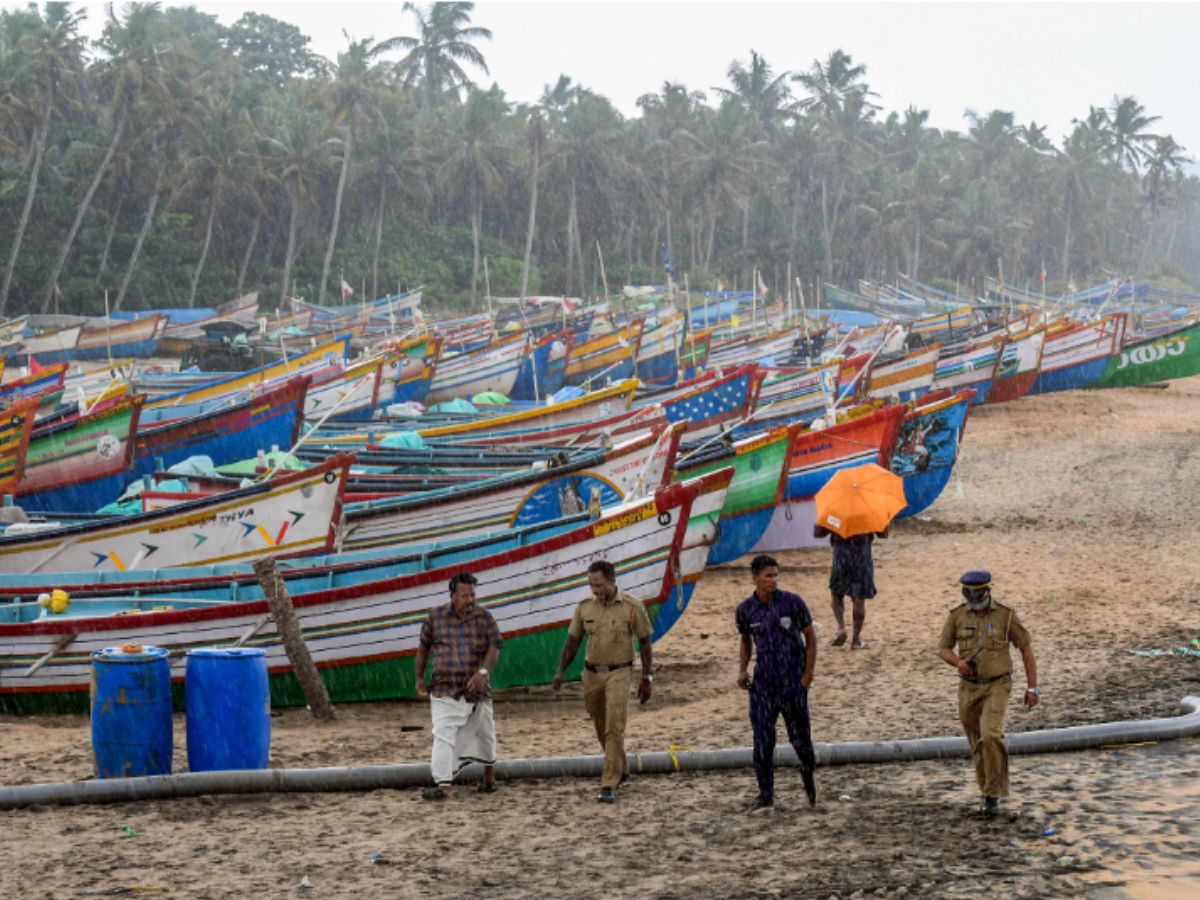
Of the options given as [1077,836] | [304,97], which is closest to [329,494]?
[1077,836]

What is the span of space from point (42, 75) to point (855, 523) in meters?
48.6

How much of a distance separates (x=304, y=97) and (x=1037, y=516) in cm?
5659

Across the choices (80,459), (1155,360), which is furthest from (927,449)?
(1155,360)

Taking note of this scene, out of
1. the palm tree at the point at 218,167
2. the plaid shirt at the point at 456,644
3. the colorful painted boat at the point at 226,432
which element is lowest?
the plaid shirt at the point at 456,644

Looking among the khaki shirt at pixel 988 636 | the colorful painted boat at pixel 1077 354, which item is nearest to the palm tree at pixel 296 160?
the colorful painted boat at pixel 1077 354

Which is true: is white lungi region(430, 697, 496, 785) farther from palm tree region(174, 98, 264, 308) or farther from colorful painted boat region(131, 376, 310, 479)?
palm tree region(174, 98, 264, 308)

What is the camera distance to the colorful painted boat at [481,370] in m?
38.5

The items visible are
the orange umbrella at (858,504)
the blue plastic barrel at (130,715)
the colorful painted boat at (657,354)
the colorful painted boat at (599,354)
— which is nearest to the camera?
the blue plastic barrel at (130,715)

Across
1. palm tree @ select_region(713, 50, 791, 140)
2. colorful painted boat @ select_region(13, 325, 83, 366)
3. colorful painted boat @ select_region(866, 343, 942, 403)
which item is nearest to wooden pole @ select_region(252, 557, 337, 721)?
colorful painted boat @ select_region(866, 343, 942, 403)

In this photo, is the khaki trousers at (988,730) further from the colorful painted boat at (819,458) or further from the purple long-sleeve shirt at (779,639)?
the colorful painted boat at (819,458)

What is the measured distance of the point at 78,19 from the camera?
57.1 m

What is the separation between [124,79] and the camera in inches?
2186

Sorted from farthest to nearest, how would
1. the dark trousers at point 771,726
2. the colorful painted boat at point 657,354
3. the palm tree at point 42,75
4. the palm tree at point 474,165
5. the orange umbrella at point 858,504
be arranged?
1. the palm tree at point 474,165
2. the palm tree at point 42,75
3. the colorful painted boat at point 657,354
4. the orange umbrella at point 858,504
5. the dark trousers at point 771,726

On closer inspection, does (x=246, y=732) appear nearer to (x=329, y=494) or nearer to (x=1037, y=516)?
(x=329, y=494)
